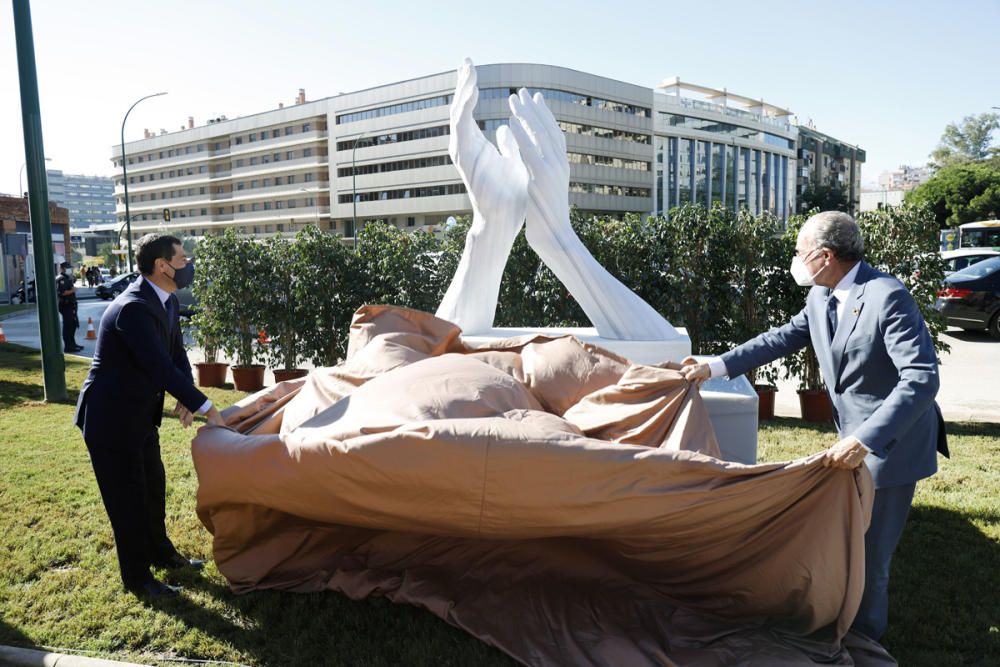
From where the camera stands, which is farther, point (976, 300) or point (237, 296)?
point (976, 300)

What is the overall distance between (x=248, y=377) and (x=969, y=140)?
75.3 metres

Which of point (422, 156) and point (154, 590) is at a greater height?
point (422, 156)

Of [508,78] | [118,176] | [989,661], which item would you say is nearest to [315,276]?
[989,661]

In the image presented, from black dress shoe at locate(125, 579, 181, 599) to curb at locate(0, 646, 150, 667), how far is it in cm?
58

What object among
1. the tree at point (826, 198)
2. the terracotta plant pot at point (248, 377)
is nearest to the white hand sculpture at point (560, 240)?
the terracotta plant pot at point (248, 377)

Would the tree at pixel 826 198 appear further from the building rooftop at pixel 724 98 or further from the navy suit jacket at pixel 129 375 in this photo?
the navy suit jacket at pixel 129 375

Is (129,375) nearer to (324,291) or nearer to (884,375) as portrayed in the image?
(884,375)

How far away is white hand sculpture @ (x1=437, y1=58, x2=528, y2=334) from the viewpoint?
685 cm

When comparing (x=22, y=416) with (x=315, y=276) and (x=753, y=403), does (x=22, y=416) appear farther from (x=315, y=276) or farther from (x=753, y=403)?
(x=753, y=403)

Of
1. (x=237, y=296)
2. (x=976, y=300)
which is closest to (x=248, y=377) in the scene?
(x=237, y=296)

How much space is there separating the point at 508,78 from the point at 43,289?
→ 51.0 m

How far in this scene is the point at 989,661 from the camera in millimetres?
2957

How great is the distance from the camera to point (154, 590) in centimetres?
367

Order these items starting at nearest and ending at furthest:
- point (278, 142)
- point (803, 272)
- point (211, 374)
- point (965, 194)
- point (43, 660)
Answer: point (43, 660) < point (803, 272) < point (211, 374) < point (965, 194) < point (278, 142)
